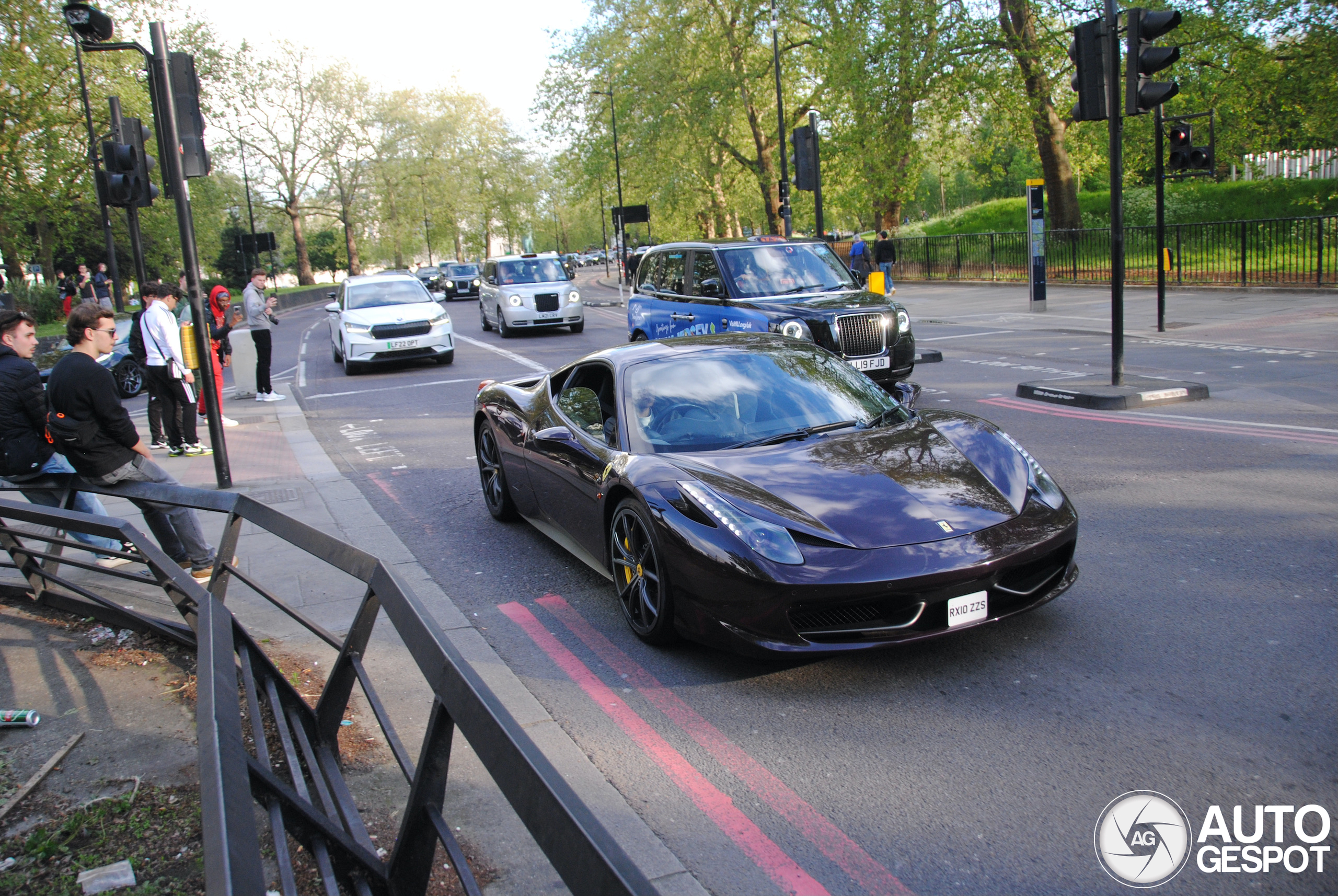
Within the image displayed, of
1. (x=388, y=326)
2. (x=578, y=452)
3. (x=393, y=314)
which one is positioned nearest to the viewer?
(x=578, y=452)

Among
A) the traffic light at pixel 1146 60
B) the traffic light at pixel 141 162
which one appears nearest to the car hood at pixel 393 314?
the traffic light at pixel 141 162

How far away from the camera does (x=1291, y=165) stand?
41750 millimetres

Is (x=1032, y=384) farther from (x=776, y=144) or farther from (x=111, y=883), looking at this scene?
(x=776, y=144)

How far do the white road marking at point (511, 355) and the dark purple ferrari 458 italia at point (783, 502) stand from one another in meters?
8.61

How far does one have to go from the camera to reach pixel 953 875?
2877mm

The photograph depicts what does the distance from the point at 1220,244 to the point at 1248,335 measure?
8.26 meters

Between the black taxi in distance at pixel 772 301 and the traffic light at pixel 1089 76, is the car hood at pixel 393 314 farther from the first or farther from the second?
the traffic light at pixel 1089 76

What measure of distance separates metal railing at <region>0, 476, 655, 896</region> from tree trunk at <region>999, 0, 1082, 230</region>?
91.5 ft

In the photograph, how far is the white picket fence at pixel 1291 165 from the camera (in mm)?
29031

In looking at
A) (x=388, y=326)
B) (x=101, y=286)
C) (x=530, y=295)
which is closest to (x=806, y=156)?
(x=530, y=295)

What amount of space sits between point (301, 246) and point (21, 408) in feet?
244

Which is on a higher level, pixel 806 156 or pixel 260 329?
pixel 806 156

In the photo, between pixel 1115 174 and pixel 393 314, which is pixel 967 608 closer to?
pixel 1115 174

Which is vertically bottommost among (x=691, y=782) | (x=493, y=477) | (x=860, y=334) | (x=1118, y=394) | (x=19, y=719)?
(x=691, y=782)
